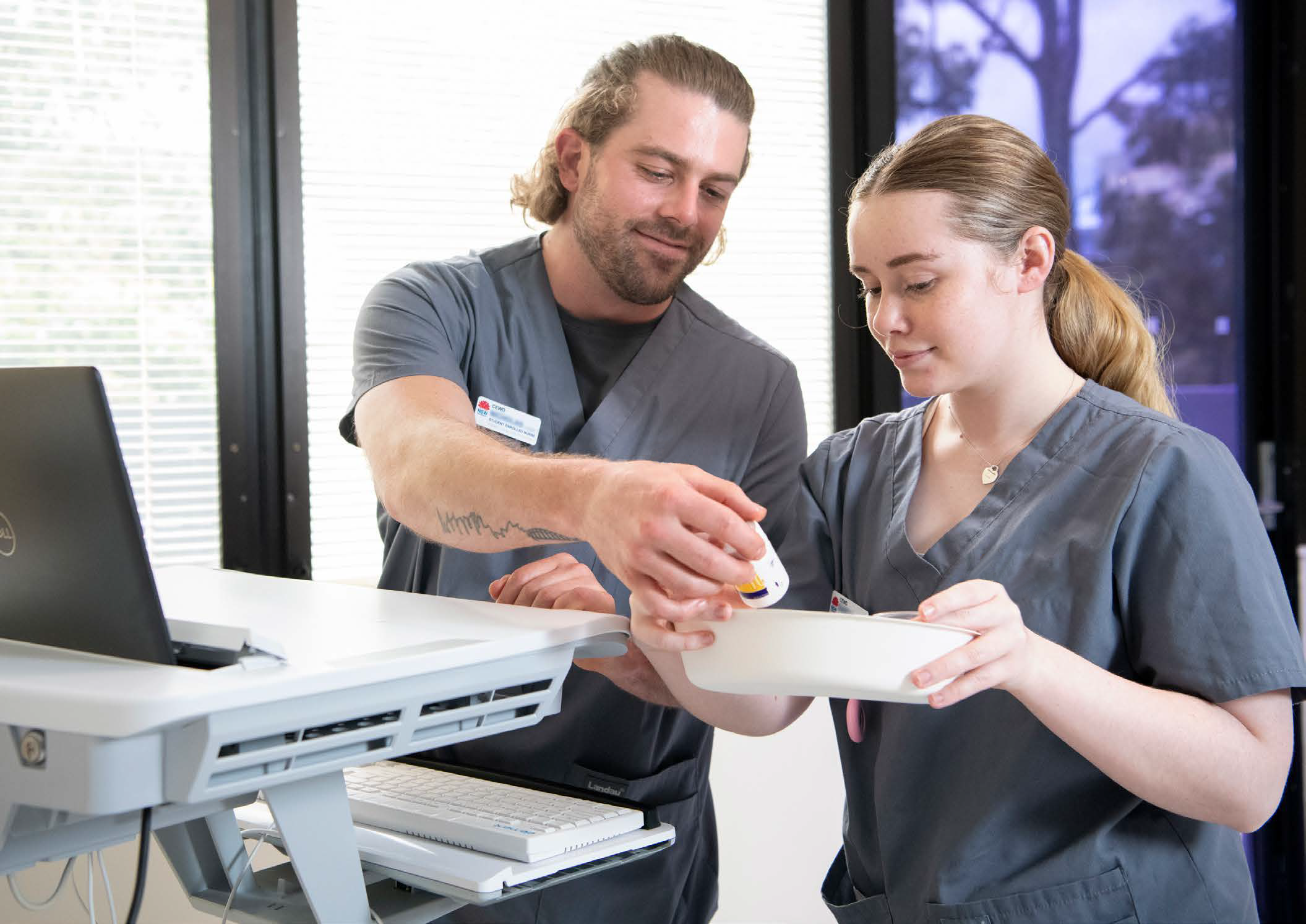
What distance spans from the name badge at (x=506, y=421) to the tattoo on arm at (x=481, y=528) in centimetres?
33

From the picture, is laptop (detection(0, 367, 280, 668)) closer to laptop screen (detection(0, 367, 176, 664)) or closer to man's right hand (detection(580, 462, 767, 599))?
laptop screen (detection(0, 367, 176, 664))

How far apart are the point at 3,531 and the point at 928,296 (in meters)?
0.86

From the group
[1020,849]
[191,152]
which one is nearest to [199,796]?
[1020,849]

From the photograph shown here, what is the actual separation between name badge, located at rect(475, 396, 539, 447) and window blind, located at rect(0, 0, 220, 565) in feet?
A: 3.21

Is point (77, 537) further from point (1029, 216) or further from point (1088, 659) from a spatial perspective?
point (1029, 216)

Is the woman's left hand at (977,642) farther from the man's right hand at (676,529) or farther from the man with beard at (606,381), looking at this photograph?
the man with beard at (606,381)

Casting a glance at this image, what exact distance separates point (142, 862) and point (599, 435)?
2.93 feet

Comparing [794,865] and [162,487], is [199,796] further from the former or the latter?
[794,865]

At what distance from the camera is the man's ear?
1749 mm

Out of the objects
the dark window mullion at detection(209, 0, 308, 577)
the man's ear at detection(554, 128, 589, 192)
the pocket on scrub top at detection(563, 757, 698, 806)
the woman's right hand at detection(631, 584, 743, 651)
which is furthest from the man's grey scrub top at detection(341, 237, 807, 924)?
the dark window mullion at detection(209, 0, 308, 577)

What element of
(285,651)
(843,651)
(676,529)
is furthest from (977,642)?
(285,651)

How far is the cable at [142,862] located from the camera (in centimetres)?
78

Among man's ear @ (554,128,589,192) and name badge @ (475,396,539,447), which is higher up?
man's ear @ (554,128,589,192)

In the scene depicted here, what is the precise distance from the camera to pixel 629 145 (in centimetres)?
162
